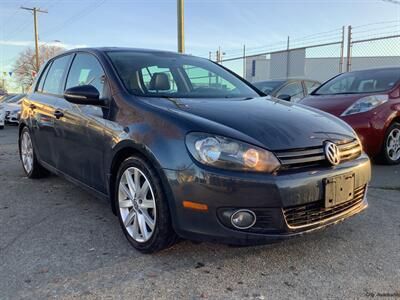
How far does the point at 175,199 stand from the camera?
2.61m

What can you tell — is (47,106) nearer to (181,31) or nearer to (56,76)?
(56,76)

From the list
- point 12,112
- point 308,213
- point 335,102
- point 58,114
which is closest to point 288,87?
point 335,102

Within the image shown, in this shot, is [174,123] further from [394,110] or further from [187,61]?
[394,110]

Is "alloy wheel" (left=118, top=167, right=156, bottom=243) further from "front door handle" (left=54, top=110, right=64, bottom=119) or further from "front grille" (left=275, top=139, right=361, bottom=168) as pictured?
"front door handle" (left=54, top=110, right=64, bottom=119)

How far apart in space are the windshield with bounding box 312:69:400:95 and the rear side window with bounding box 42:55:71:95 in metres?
4.07

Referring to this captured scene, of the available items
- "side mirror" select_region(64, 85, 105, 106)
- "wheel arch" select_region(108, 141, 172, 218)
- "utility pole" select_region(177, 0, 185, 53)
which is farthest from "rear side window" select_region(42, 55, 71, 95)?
"utility pole" select_region(177, 0, 185, 53)

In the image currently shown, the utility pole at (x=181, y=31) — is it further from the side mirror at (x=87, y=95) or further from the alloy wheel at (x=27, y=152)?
the side mirror at (x=87, y=95)

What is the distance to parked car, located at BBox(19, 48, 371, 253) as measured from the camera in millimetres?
2510

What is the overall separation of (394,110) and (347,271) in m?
3.60

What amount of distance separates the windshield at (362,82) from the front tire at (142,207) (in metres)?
4.30

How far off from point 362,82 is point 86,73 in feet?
14.2

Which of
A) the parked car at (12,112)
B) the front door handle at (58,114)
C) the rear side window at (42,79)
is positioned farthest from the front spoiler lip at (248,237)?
the parked car at (12,112)

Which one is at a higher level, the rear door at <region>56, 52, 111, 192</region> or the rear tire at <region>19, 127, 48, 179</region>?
the rear door at <region>56, 52, 111, 192</region>

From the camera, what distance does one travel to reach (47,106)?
14.6ft
